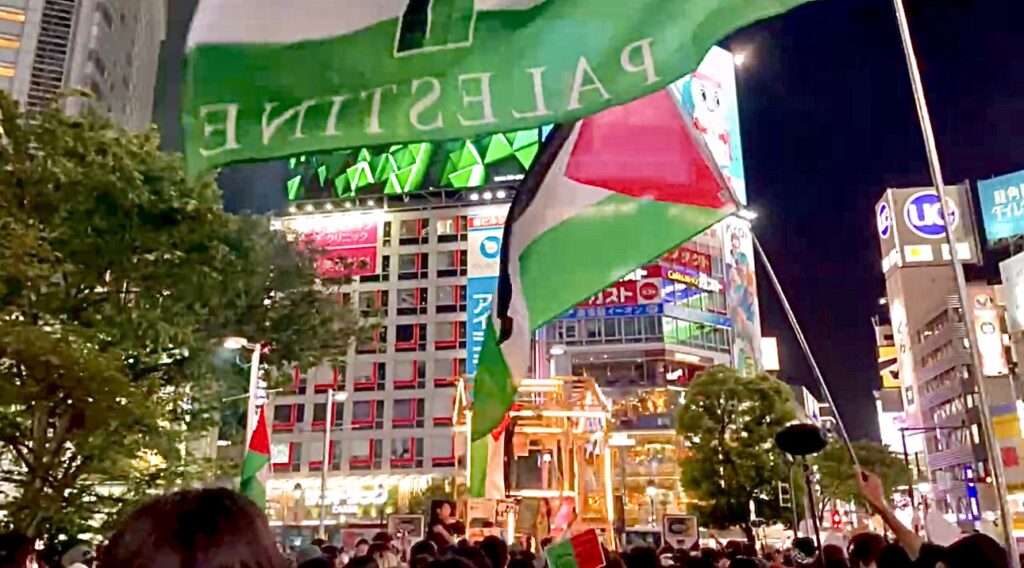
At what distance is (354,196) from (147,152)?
2685 inches

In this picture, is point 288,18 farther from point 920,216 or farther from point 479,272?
point 920,216

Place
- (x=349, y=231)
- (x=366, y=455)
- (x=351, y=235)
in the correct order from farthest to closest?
(x=349, y=231) → (x=351, y=235) → (x=366, y=455)

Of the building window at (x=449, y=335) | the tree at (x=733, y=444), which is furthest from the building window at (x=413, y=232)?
the tree at (x=733, y=444)

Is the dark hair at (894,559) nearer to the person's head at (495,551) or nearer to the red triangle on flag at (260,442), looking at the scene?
the person's head at (495,551)

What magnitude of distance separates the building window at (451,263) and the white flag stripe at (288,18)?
6981 centimetres

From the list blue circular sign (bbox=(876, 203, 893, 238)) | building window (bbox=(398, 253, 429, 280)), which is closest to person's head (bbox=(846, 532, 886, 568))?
building window (bbox=(398, 253, 429, 280))

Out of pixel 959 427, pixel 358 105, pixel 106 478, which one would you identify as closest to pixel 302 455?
pixel 959 427

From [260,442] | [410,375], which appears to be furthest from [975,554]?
[410,375]

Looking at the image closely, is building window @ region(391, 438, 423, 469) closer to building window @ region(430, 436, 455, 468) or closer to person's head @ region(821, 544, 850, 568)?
building window @ region(430, 436, 455, 468)

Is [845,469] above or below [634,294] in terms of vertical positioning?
below

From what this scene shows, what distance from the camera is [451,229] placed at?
76875mm

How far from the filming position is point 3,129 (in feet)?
45.0

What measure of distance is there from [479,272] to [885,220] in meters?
45.6

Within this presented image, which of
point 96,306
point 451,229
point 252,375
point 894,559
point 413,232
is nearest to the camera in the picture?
point 894,559
